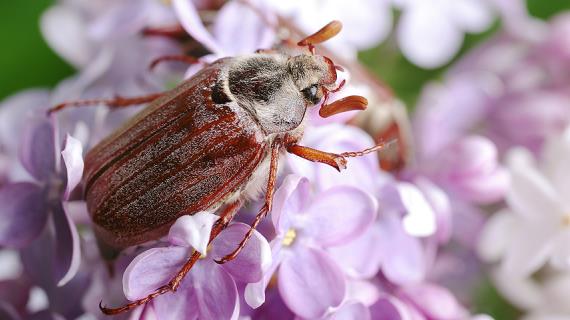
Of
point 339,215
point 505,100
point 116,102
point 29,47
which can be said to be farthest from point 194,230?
point 29,47

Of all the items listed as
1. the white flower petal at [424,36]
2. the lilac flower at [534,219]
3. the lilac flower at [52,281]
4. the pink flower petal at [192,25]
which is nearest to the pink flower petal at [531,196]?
the lilac flower at [534,219]

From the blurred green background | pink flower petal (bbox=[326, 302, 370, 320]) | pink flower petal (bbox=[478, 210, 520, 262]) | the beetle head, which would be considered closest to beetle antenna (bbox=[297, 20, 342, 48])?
the beetle head

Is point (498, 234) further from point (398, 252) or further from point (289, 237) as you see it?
point (289, 237)

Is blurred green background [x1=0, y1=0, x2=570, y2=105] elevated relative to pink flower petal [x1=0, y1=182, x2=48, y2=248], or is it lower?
lower

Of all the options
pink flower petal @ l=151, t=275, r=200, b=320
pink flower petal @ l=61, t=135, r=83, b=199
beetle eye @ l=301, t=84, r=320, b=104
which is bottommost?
pink flower petal @ l=151, t=275, r=200, b=320

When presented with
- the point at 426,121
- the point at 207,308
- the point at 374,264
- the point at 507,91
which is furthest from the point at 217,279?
the point at 507,91

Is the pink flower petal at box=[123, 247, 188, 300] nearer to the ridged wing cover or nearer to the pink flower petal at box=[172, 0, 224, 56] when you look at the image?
the ridged wing cover
